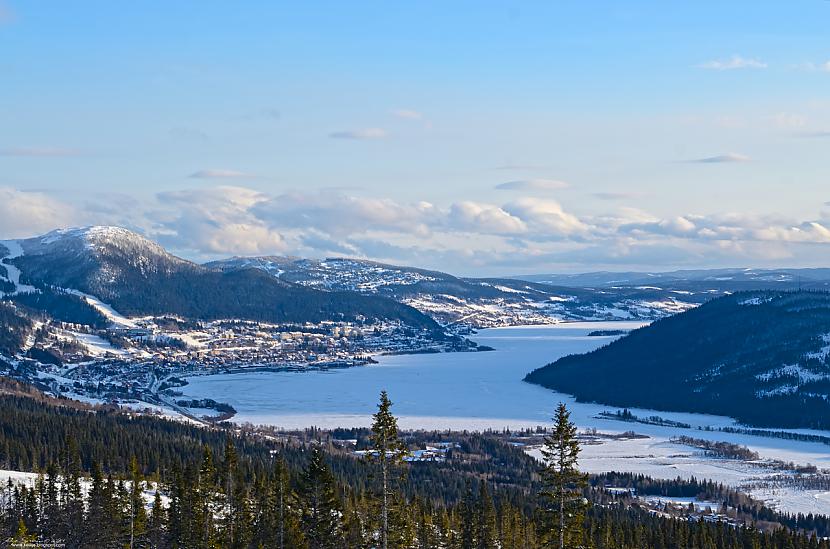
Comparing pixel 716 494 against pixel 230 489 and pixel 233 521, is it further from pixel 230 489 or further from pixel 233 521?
pixel 233 521

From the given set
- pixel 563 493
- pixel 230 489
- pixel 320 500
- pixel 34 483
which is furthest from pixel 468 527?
pixel 34 483

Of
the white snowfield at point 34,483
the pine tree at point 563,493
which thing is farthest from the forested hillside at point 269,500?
the pine tree at point 563,493

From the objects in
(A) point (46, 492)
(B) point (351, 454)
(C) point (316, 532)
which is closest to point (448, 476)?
(B) point (351, 454)

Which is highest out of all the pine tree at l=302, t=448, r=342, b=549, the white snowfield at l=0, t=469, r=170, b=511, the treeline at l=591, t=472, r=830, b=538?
the pine tree at l=302, t=448, r=342, b=549

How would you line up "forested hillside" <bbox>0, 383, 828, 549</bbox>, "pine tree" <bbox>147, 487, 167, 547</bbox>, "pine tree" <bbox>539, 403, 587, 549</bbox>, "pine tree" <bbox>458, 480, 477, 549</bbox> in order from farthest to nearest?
"pine tree" <bbox>458, 480, 477, 549</bbox>, "pine tree" <bbox>147, 487, 167, 547</bbox>, "forested hillside" <bbox>0, 383, 828, 549</bbox>, "pine tree" <bbox>539, 403, 587, 549</bbox>

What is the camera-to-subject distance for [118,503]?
83.4 m

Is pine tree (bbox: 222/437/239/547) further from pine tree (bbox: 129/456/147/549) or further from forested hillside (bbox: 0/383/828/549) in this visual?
pine tree (bbox: 129/456/147/549)

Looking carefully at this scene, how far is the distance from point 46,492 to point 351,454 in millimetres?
75125

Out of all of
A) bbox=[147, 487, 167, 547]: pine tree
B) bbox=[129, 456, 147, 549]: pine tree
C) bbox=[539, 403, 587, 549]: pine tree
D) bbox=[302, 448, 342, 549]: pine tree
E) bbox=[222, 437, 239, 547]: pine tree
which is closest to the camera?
bbox=[539, 403, 587, 549]: pine tree

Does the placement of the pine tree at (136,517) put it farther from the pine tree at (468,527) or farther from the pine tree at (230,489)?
the pine tree at (468,527)

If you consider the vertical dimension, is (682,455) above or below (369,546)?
below

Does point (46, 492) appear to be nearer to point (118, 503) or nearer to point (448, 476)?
point (118, 503)

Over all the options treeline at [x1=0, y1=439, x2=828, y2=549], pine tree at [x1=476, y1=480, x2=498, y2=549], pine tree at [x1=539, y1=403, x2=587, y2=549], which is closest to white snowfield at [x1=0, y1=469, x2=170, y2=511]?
treeline at [x1=0, y1=439, x2=828, y2=549]

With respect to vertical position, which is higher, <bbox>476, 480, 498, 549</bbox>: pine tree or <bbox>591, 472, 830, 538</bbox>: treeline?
<bbox>476, 480, 498, 549</bbox>: pine tree
